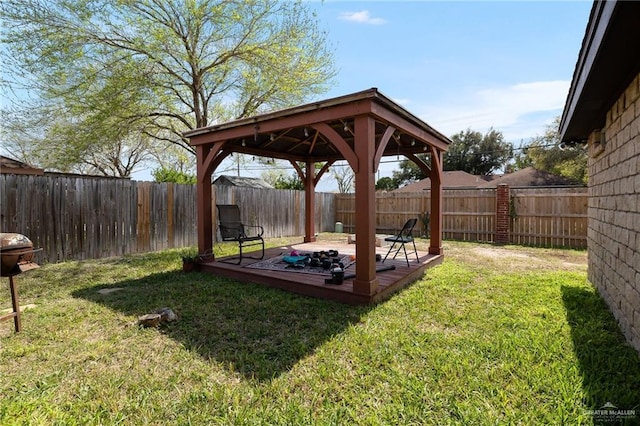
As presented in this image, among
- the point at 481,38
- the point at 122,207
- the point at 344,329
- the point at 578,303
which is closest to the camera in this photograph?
the point at 344,329

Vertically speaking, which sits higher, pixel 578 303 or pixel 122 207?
pixel 122 207

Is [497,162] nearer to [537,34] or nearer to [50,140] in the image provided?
[537,34]

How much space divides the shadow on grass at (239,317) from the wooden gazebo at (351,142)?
0.76 meters

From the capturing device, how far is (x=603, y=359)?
233 cm

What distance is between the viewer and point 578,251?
24.6 ft

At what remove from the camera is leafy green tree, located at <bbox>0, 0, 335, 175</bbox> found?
7363 millimetres

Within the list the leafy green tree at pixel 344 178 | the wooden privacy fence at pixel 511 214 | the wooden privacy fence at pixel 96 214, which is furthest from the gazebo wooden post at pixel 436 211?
the leafy green tree at pixel 344 178

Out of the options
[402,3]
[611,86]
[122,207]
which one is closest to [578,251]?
[611,86]

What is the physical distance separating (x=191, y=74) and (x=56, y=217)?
18.4ft

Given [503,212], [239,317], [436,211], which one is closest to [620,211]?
[436,211]

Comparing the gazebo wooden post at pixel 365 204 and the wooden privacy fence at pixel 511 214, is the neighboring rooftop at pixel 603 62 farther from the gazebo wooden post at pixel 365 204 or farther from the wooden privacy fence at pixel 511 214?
the wooden privacy fence at pixel 511 214

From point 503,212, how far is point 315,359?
8.59m

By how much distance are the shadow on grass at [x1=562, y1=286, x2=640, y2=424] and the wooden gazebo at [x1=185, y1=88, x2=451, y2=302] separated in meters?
1.91

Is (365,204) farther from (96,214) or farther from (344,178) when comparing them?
(344,178)
